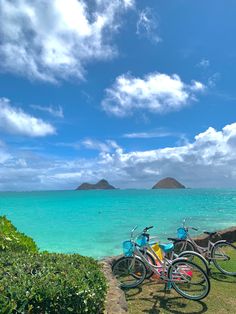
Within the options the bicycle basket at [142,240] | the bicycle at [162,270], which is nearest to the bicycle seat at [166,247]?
the bicycle at [162,270]

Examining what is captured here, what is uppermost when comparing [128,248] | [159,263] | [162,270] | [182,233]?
[182,233]

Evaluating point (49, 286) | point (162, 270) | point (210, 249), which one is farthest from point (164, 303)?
point (49, 286)

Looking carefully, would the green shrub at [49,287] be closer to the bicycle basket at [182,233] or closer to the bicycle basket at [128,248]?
the bicycle basket at [128,248]

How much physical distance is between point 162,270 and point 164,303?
2.15ft

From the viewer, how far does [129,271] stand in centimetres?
734

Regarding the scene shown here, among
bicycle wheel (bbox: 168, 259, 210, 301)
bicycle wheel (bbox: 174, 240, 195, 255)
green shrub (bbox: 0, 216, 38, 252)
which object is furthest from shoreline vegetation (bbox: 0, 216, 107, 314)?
bicycle wheel (bbox: 174, 240, 195, 255)

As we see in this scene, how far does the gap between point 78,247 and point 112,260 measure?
12.9 meters

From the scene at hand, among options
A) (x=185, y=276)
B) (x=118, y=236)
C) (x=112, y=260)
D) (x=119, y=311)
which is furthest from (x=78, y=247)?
(x=119, y=311)

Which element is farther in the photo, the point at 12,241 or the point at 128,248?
the point at 128,248

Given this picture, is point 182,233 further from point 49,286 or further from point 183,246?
point 49,286

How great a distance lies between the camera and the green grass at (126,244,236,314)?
6.33 metres

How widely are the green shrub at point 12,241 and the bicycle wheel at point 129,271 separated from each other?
1916 mm

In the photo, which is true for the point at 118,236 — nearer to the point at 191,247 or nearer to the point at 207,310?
the point at 191,247

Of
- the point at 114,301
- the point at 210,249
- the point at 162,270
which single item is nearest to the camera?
the point at 114,301
